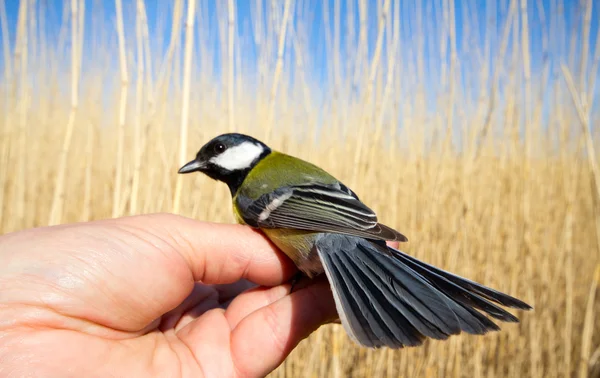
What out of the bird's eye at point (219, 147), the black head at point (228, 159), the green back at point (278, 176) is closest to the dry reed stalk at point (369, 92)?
the green back at point (278, 176)

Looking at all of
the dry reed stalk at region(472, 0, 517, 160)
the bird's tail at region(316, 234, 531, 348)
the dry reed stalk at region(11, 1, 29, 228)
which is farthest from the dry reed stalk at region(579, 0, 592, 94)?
the dry reed stalk at region(11, 1, 29, 228)

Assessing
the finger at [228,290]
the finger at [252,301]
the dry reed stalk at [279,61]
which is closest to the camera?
the finger at [252,301]

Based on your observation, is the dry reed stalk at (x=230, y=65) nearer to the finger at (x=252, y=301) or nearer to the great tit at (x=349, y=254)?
the great tit at (x=349, y=254)

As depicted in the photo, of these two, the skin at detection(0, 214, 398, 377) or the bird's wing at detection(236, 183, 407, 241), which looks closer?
the skin at detection(0, 214, 398, 377)

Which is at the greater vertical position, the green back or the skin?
the green back

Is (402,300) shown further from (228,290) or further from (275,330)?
(228,290)

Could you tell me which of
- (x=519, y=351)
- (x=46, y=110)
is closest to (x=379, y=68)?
(x=519, y=351)

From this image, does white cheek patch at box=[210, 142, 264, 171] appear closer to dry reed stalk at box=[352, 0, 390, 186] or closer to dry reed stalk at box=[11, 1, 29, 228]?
dry reed stalk at box=[352, 0, 390, 186]

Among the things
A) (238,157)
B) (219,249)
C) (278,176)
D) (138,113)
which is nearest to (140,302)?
(219,249)

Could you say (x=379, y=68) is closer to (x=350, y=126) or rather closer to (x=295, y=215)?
(x=350, y=126)
